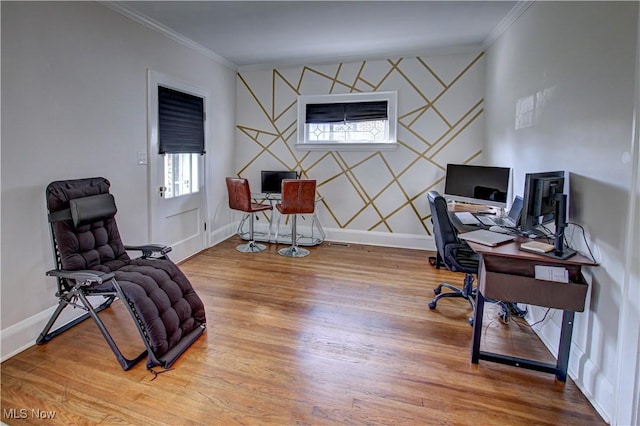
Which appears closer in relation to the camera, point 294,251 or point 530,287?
point 530,287

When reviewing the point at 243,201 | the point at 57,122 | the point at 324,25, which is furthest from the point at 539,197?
the point at 243,201

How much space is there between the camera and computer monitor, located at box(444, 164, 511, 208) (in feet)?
11.0

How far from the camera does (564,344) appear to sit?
2.04 metres

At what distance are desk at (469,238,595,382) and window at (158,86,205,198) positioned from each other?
127 inches

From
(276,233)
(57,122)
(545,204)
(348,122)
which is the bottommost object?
(276,233)

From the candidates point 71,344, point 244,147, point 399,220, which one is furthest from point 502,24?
point 71,344

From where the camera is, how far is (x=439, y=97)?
455 centimetres

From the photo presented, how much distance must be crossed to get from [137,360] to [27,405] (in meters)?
0.53

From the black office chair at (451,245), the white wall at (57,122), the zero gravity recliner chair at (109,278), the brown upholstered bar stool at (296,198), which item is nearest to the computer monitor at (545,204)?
the black office chair at (451,245)

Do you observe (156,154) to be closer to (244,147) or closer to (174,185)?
(174,185)

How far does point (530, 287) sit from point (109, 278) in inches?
96.0

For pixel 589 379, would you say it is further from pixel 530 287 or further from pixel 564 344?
pixel 530 287

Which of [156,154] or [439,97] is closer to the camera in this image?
[156,154]

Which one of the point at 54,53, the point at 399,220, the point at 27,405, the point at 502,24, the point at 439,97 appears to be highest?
the point at 502,24
